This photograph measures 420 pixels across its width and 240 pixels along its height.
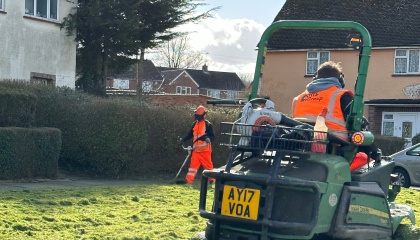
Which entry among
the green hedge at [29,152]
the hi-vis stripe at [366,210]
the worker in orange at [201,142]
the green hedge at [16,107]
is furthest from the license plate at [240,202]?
the green hedge at [16,107]

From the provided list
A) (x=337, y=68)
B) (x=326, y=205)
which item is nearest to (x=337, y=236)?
(x=326, y=205)

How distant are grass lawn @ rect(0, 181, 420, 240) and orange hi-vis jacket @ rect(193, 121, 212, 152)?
7.82 ft

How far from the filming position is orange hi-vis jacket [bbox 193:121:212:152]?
16.1 meters

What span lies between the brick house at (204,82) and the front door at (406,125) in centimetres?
5616

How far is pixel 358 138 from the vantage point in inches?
279

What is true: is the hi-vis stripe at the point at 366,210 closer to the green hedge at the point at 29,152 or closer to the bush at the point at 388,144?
the green hedge at the point at 29,152

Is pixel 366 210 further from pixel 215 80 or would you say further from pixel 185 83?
pixel 215 80

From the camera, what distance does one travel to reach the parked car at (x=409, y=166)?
22.1m

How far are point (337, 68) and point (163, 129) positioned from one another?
11464mm

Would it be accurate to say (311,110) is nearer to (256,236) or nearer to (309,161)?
(309,161)

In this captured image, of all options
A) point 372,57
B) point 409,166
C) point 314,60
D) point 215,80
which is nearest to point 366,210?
point 409,166

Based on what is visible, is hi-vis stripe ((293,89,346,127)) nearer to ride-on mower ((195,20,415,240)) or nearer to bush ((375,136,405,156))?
ride-on mower ((195,20,415,240))

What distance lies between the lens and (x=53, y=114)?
57.7 ft

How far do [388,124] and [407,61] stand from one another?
3.03 metres
